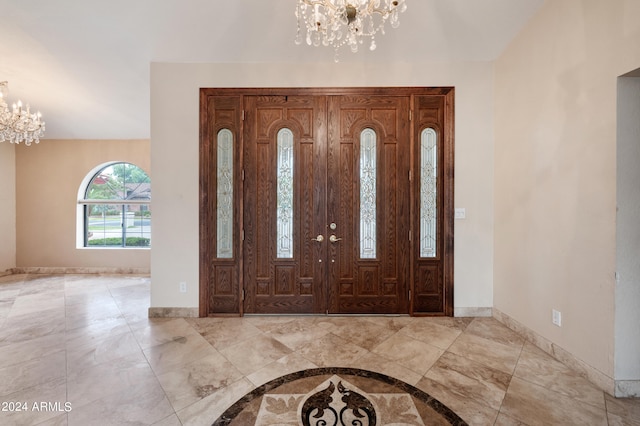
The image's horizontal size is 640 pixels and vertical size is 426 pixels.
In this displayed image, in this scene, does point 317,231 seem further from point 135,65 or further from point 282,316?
point 135,65

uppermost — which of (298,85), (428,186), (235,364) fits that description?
(298,85)

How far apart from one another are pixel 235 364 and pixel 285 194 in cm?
180

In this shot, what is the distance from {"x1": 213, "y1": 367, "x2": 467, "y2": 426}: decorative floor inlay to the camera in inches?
58.3

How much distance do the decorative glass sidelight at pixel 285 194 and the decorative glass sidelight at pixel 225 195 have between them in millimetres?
590

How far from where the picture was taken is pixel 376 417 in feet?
4.91

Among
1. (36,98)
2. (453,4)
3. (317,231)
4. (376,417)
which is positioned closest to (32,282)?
(36,98)

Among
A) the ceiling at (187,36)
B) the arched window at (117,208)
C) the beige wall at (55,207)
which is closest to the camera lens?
Result: the ceiling at (187,36)

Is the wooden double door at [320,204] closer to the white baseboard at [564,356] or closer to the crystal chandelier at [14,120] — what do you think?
the white baseboard at [564,356]

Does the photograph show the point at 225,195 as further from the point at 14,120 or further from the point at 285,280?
the point at 14,120

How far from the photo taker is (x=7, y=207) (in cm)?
505

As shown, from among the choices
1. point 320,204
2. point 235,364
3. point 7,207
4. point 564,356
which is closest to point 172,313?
point 235,364

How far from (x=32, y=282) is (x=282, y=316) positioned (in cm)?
519

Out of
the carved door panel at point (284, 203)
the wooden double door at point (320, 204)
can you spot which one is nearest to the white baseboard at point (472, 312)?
the wooden double door at point (320, 204)

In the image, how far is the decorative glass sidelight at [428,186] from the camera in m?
2.93
